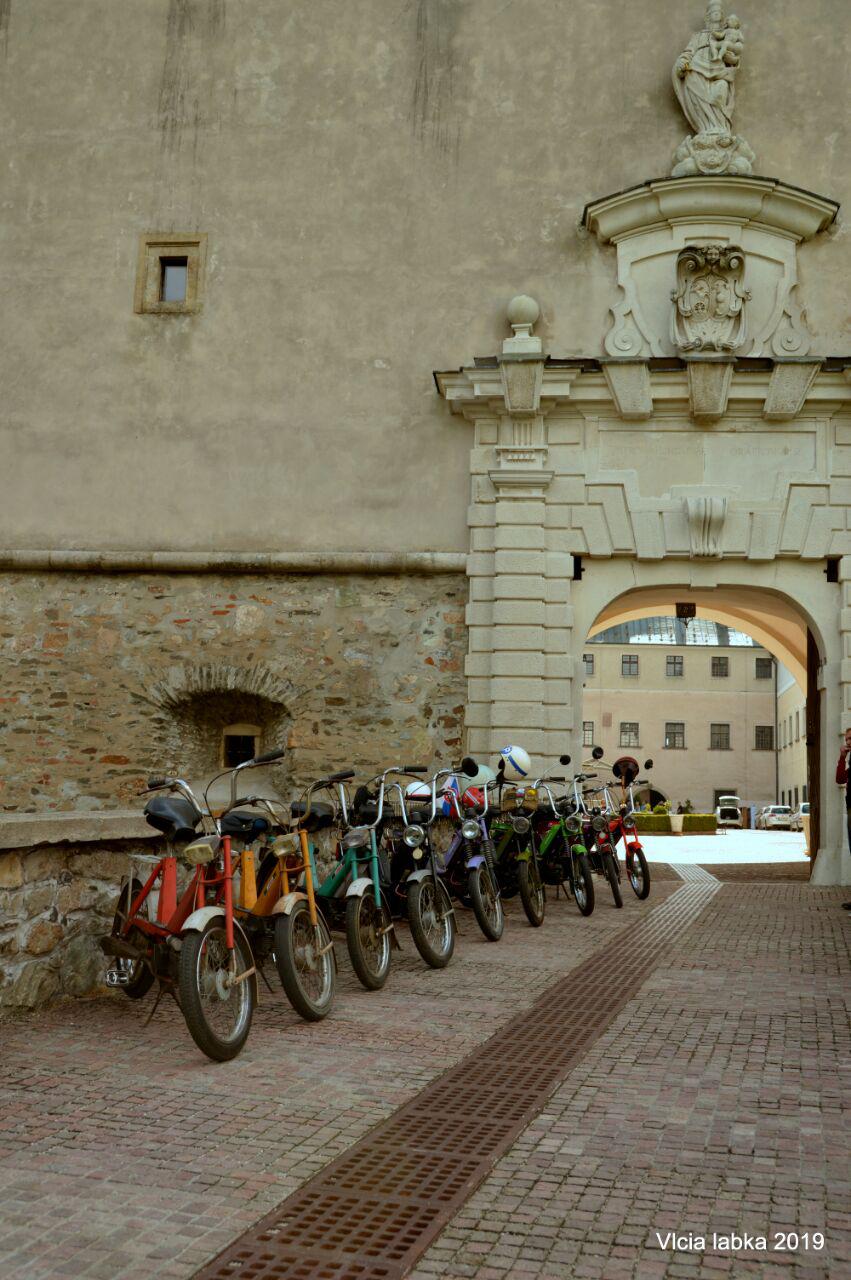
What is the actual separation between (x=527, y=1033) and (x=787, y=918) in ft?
16.2

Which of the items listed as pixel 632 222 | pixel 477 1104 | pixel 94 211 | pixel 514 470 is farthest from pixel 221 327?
pixel 477 1104

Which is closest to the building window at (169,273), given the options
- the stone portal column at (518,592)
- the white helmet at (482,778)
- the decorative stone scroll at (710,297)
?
the stone portal column at (518,592)

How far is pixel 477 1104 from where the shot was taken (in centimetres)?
424

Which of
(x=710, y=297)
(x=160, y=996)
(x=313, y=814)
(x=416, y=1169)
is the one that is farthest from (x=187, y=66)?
(x=416, y=1169)

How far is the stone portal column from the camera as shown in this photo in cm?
1266

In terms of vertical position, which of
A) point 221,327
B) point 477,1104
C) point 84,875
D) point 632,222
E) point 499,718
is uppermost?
point 632,222

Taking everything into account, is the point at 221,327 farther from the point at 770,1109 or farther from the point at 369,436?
the point at 770,1109

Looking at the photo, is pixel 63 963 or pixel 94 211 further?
pixel 94 211

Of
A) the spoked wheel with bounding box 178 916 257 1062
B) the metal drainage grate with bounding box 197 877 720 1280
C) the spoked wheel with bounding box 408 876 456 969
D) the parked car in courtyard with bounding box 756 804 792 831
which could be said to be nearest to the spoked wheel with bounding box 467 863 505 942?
the spoked wheel with bounding box 408 876 456 969

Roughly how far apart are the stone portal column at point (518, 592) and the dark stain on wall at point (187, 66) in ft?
16.1

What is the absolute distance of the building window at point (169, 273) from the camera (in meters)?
14.0

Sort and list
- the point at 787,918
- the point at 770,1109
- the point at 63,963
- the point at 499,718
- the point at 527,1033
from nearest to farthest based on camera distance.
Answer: the point at 770,1109
the point at 527,1033
the point at 63,963
the point at 787,918
the point at 499,718

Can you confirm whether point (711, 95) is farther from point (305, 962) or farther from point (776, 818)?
point (776, 818)

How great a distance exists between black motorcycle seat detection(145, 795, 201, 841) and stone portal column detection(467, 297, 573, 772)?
24.1 ft
